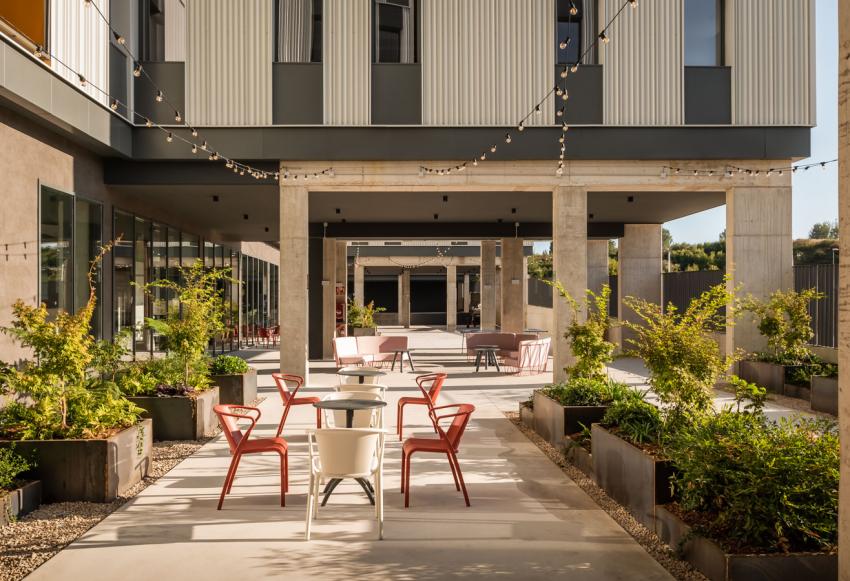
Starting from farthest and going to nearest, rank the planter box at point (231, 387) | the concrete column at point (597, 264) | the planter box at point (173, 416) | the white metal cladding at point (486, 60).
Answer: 1. the concrete column at point (597, 264)
2. the white metal cladding at point (486, 60)
3. the planter box at point (231, 387)
4. the planter box at point (173, 416)

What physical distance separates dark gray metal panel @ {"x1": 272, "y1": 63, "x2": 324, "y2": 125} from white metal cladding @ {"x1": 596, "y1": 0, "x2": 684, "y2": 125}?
5.24 m

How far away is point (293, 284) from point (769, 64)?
31.7 ft

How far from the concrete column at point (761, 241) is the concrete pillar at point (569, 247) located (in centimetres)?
274

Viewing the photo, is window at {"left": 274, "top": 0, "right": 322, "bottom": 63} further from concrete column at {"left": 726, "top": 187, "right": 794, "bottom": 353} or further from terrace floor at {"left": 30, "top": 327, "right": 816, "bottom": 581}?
terrace floor at {"left": 30, "top": 327, "right": 816, "bottom": 581}

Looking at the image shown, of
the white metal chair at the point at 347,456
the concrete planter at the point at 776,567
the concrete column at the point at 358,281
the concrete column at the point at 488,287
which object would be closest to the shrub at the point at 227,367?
the white metal chair at the point at 347,456

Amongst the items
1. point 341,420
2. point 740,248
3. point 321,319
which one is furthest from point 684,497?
point 321,319

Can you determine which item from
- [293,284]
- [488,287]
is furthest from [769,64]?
[488,287]

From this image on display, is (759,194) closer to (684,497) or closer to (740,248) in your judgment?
(740,248)

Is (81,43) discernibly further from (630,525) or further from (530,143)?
(630,525)

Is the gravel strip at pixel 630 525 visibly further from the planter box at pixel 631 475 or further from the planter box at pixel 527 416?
the planter box at pixel 527 416

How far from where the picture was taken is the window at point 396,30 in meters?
13.7

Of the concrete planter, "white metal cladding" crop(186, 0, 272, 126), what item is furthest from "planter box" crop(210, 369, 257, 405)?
the concrete planter

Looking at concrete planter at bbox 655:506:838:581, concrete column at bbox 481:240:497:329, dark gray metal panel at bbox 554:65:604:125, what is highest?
dark gray metal panel at bbox 554:65:604:125

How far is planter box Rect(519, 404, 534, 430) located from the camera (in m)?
9.33
